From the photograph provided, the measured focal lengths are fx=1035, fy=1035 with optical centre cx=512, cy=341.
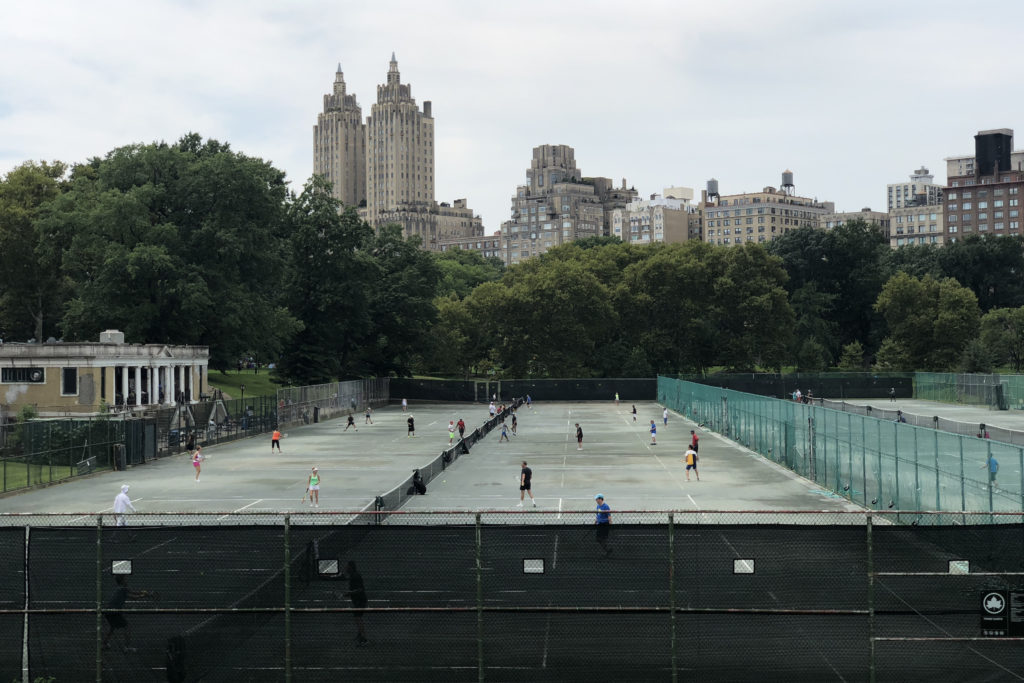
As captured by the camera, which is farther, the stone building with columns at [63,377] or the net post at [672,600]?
the stone building with columns at [63,377]

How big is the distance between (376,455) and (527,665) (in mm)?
42092

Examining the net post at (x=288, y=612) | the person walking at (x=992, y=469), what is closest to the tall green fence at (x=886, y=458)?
the person walking at (x=992, y=469)

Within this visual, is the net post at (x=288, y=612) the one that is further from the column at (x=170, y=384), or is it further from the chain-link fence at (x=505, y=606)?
the column at (x=170, y=384)

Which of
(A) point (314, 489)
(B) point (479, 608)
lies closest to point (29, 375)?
(A) point (314, 489)

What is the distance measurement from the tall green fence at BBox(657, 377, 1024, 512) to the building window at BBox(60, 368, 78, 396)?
40.2 metres

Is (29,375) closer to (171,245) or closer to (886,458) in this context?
(171,245)

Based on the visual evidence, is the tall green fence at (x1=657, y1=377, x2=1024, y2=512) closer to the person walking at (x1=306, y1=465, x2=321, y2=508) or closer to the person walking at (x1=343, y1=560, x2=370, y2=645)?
the person walking at (x1=343, y1=560, x2=370, y2=645)

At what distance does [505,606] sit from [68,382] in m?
56.4

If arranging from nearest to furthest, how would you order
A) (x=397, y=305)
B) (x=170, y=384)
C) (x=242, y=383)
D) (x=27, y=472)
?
(x=27, y=472), (x=170, y=384), (x=397, y=305), (x=242, y=383)

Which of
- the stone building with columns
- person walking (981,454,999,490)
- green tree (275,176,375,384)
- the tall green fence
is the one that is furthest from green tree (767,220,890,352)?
person walking (981,454,999,490)

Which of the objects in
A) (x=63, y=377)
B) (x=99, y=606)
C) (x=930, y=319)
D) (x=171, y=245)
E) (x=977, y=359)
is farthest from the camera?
(x=930, y=319)

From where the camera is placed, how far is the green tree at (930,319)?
408 ft

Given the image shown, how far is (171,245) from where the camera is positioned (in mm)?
77312

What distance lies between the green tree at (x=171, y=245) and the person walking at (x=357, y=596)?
63255mm
